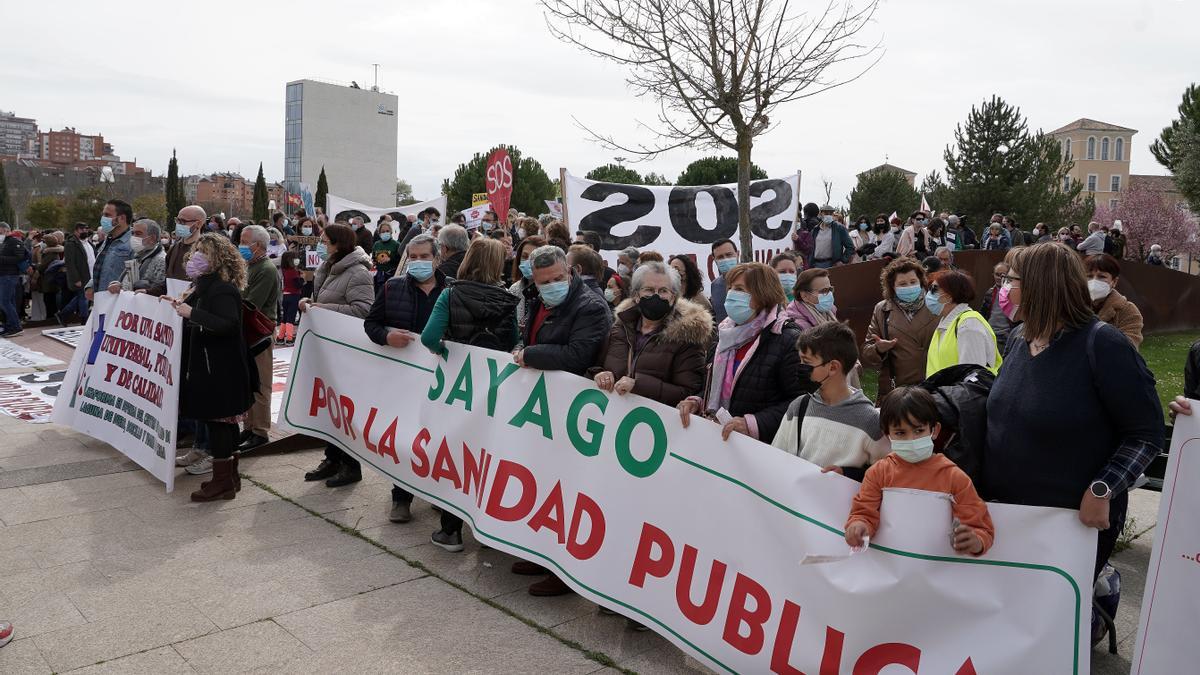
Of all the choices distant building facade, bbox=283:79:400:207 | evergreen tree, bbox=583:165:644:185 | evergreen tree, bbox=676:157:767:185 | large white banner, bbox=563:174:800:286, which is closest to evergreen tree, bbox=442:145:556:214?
evergreen tree, bbox=583:165:644:185

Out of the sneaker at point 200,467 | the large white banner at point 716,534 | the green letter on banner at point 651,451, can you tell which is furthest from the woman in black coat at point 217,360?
the green letter on banner at point 651,451

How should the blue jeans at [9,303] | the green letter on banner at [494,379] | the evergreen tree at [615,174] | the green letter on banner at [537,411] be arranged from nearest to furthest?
the green letter on banner at [537,411]
the green letter on banner at [494,379]
the blue jeans at [9,303]
the evergreen tree at [615,174]

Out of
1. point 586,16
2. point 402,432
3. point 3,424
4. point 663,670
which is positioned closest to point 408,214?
point 586,16

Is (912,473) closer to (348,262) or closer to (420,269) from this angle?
(420,269)

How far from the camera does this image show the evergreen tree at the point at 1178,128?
3189 cm

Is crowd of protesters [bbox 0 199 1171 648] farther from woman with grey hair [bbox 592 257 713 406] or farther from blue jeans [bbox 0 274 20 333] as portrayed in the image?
blue jeans [bbox 0 274 20 333]

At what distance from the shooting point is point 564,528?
452 cm

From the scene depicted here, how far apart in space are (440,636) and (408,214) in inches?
540

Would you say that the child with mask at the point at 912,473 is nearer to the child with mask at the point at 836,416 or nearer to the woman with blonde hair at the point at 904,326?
the child with mask at the point at 836,416

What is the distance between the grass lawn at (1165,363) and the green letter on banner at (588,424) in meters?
3.38

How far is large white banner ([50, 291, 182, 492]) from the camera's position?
6539 millimetres

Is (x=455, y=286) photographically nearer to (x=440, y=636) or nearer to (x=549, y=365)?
(x=549, y=365)

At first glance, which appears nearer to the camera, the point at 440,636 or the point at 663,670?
the point at 663,670

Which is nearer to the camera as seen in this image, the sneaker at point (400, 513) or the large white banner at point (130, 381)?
the sneaker at point (400, 513)
